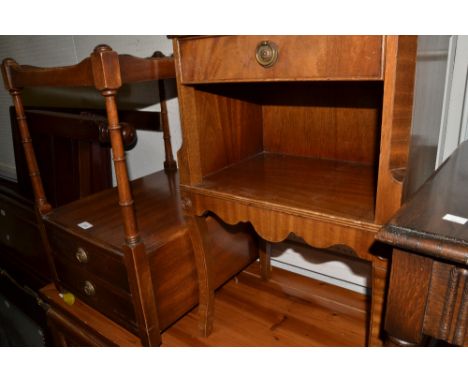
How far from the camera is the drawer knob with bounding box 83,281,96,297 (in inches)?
46.6

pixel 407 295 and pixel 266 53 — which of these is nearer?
pixel 407 295

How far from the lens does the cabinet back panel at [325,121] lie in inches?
41.4

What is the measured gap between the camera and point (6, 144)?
268 cm

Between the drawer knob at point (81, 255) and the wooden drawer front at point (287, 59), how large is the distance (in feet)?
2.00

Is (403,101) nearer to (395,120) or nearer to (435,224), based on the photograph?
(395,120)

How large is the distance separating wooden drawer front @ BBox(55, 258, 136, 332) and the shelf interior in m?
0.43

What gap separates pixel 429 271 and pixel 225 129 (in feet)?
2.17

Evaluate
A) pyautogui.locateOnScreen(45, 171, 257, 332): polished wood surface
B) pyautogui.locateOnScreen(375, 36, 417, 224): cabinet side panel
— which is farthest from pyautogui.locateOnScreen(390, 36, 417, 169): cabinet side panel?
pyautogui.locateOnScreen(45, 171, 257, 332): polished wood surface

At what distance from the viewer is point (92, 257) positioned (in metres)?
1.10

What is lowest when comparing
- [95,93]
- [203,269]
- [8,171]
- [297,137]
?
[8,171]

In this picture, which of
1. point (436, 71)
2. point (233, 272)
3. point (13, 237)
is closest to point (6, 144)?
point (13, 237)

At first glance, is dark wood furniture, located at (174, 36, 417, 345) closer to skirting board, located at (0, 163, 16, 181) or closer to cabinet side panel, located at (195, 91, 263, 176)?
cabinet side panel, located at (195, 91, 263, 176)

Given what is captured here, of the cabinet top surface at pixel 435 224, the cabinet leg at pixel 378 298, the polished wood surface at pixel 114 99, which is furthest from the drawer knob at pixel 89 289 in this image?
the cabinet top surface at pixel 435 224

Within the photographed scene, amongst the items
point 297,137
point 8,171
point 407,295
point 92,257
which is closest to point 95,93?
point 92,257
